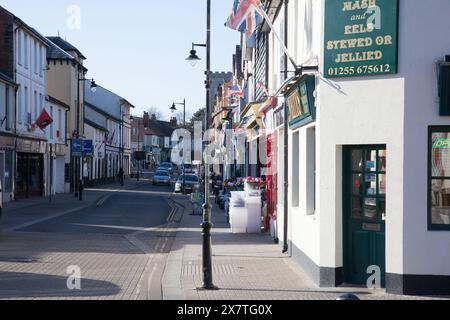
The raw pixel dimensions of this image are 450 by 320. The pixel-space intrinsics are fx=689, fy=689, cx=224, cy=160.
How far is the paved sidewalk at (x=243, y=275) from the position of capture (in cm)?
1068

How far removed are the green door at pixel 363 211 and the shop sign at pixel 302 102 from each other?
Result: 121cm

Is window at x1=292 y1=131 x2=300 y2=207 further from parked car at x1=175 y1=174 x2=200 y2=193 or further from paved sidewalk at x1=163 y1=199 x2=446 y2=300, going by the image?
parked car at x1=175 y1=174 x2=200 y2=193

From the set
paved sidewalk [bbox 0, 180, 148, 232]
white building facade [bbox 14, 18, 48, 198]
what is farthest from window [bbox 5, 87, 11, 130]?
paved sidewalk [bbox 0, 180, 148, 232]

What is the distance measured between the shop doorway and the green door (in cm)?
3183

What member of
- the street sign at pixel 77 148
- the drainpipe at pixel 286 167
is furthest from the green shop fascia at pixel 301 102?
the street sign at pixel 77 148

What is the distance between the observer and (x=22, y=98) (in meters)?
40.4

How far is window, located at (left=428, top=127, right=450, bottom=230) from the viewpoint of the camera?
1045cm

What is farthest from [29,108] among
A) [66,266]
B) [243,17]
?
[66,266]

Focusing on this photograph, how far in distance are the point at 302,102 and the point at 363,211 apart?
2559 mm

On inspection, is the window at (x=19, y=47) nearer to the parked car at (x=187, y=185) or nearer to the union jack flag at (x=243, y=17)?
the parked car at (x=187, y=185)

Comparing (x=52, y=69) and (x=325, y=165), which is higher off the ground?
(x=52, y=69)

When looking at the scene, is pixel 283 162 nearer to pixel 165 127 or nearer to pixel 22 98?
pixel 22 98
